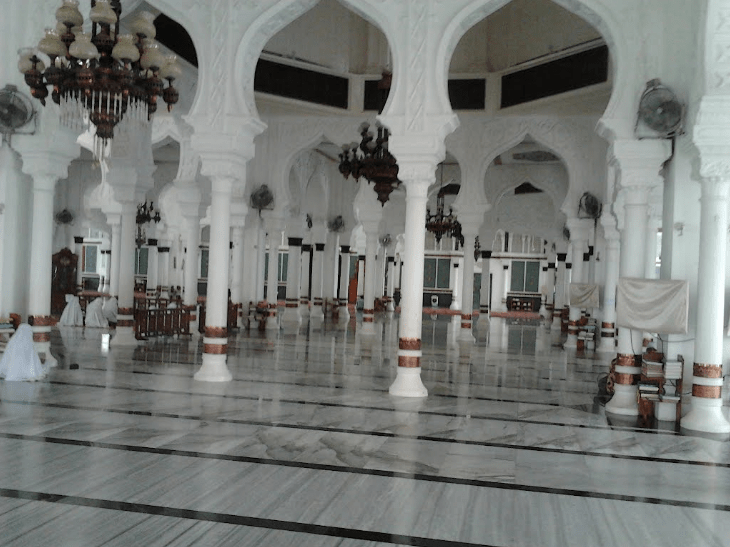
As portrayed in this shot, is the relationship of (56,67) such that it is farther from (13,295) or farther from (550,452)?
(550,452)

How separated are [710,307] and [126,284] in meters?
7.22

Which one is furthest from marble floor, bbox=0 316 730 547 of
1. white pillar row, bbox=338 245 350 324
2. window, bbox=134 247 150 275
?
window, bbox=134 247 150 275

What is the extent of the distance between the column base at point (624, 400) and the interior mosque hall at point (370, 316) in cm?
2

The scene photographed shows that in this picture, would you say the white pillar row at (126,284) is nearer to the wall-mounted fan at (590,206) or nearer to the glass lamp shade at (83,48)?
the glass lamp shade at (83,48)

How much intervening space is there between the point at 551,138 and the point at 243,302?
6436 millimetres

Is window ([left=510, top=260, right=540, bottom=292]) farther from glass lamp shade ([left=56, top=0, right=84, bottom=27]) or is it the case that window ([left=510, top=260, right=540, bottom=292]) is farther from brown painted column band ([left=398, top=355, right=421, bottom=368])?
glass lamp shade ([left=56, top=0, right=84, bottom=27])

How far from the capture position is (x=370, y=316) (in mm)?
12555

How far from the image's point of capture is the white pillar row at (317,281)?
54.9ft

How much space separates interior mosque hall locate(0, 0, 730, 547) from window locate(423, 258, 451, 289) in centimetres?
1240

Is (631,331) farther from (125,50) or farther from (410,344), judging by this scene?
(125,50)

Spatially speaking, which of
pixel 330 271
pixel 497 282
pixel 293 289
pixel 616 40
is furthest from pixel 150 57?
pixel 497 282

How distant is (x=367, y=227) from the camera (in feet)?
43.8

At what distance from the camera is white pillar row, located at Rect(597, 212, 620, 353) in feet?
34.3

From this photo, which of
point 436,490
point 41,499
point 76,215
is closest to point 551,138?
point 436,490
